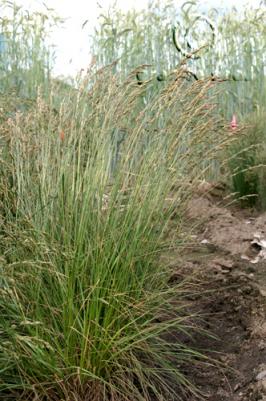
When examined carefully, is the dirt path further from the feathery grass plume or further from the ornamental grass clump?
the feathery grass plume

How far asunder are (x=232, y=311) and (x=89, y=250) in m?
1.03

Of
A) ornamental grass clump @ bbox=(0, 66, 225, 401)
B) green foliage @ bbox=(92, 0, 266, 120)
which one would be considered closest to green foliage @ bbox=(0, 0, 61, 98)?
green foliage @ bbox=(92, 0, 266, 120)

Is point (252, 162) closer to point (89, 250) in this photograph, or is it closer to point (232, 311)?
point (232, 311)

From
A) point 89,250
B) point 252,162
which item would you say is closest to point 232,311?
point 89,250

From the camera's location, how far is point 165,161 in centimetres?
292

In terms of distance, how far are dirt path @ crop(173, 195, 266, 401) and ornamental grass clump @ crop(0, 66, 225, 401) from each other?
16 centimetres

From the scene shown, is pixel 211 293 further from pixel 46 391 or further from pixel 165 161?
pixel 46 391

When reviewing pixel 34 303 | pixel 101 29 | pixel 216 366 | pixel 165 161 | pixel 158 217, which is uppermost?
pixel 101 29

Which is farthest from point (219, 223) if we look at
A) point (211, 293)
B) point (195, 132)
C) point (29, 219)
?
point (29, 219)

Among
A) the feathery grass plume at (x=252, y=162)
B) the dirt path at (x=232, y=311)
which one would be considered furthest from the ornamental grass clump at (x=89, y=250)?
the feathery grass plume at (x=252, y=162)

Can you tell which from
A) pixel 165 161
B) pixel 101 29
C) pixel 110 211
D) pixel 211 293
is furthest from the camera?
pixel 101 29

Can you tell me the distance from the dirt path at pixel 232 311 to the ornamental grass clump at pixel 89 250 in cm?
16

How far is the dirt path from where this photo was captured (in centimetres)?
282

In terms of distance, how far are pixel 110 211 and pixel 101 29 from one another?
5031 mm
